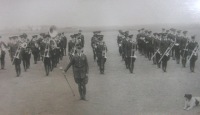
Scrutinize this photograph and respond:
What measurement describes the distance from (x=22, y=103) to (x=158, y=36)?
9.01ft

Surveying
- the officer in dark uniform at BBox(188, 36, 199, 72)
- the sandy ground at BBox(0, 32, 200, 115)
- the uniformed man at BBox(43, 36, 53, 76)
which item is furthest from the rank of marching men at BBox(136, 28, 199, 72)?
the uniformed man at BBox(43, 36, 53, 76)

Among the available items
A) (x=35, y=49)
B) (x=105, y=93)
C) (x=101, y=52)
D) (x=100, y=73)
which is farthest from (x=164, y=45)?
(x=35, y=49)

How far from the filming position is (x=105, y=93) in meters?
6.38

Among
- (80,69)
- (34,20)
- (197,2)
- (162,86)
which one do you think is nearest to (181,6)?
(197,2)

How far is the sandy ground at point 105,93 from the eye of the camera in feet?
19.6

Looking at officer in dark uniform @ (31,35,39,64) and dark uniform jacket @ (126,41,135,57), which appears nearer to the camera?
dark uniform jacket @ (126,41,135,57)

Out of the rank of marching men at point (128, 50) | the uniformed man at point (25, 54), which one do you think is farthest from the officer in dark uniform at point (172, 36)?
the uniformed man at point (25, 54)

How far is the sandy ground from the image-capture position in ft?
19.6

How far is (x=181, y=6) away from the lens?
20.8ft

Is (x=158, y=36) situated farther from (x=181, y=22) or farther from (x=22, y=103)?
(x=22, y=103)

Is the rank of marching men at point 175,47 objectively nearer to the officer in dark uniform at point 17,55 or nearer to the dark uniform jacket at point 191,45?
the dark uniform jacket at point 191,45

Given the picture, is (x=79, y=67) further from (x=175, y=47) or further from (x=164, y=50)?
(x=175, y=47)

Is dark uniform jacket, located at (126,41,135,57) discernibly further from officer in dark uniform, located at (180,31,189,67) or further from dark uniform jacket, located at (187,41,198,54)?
dark uniform jacket, located at (187,41,198,54)

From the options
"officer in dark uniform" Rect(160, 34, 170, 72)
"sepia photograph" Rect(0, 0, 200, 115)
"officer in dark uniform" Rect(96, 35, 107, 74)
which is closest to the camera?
"sepia photograph" Rect(0, 0, 200, 115)
